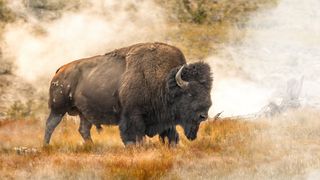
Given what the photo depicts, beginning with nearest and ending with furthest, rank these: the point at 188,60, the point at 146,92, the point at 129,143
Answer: the point at 129,143, the point at 146,92, the point at 188,60

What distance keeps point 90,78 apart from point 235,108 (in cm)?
904

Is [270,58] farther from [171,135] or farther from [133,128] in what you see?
[133,128]

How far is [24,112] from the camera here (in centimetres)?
2234

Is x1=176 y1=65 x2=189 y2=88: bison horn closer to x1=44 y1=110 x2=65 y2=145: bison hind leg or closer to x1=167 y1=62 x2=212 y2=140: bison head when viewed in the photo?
x1=167 y1=62 x2=212 y2=140: bison head

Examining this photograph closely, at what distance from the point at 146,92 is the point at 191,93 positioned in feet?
Result: 2.40

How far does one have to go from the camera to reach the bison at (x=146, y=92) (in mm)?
11219

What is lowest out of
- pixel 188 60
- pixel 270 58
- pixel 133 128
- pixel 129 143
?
pixel 270 58

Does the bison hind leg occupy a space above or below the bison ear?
below

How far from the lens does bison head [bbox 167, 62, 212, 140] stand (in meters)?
11.0

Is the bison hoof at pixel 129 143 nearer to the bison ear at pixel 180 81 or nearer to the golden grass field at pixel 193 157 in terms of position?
the golden grass field at pixel 193 157

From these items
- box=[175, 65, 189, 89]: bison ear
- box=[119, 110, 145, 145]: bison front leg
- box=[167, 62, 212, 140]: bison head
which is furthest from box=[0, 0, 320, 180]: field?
box=[175, 65, 189, 89]: bison ear

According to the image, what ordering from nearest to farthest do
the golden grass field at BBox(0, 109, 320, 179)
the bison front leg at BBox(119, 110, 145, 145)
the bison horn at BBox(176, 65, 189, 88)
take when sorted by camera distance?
the golden grass field at BBox(0, 109, 320, 179) < the bison horn at BBox(176, 65, 189, 88) < the bison front leg at BBox(119, 110, 145, 145)

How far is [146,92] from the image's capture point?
37.8 feet

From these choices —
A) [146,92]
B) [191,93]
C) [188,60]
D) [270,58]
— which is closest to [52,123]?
[146,92]
